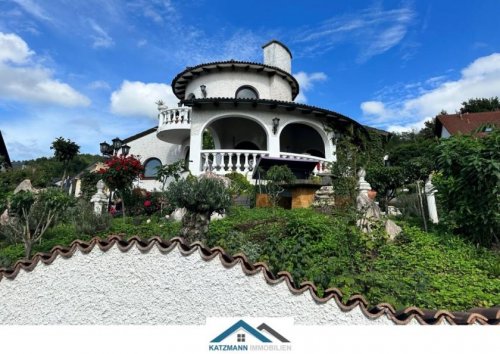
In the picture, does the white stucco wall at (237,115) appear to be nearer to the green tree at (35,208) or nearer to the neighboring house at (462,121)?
the green tree at (35,208)

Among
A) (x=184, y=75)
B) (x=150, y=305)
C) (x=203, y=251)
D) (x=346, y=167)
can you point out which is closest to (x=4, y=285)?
(x=150, y=305)

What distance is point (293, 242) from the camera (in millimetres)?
4852

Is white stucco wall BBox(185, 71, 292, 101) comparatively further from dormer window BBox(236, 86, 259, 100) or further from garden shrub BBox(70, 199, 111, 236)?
garden shrub BBox(70, 199, 111, 236)

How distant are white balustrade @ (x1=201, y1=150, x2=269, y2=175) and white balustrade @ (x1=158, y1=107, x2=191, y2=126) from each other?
→ 2.68m

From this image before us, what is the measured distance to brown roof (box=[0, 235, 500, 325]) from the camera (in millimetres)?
2348

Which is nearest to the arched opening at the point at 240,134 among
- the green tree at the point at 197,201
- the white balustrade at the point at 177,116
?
the white balustrade at the point at 177,116

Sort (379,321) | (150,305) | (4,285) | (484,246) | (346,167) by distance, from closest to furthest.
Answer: (379,321), (150,305), (4,285), (484,246), (346,167)

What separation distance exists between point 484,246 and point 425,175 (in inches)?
117

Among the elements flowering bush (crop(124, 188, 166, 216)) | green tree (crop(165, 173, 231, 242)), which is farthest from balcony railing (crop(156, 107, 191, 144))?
green tree (crop(165, 173, 231, 242))

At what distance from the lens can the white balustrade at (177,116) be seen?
15001 millimetres

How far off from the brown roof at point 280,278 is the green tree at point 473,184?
3741mm

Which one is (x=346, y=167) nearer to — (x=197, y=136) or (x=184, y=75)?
(x=197, y=136)

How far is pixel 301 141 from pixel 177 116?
812 cm

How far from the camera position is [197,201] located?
191 inches
